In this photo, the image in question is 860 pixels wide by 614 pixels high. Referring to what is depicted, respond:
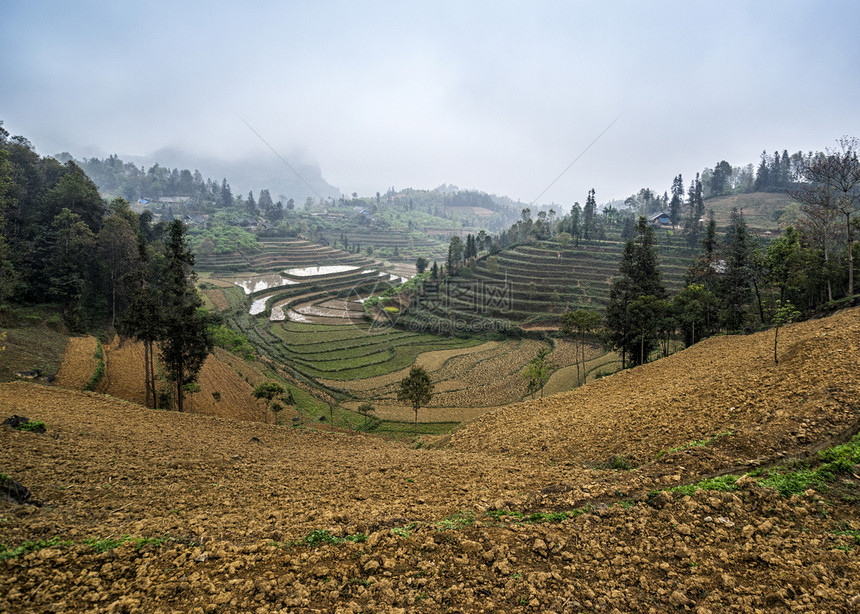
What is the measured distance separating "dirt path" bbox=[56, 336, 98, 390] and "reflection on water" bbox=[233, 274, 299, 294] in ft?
126

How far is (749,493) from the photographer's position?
17.5 feet

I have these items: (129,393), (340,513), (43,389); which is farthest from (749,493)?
(129,393)

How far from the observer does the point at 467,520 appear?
588 centimetres

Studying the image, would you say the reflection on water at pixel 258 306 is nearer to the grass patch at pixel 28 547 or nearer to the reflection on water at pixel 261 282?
the reflection on water at pixel 261 282

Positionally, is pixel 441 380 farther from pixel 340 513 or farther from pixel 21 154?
pixel 21 154

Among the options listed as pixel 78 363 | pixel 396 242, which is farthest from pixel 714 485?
pixel 396 242

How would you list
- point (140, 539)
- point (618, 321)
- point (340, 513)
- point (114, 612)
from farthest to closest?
point (618, 321) → point (340, 513) → point (140, 539) → point (114, 612)

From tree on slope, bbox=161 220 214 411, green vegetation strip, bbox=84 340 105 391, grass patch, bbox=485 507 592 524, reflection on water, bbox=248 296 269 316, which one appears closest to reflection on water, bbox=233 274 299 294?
reflection on water, bbox=248 296 269 316

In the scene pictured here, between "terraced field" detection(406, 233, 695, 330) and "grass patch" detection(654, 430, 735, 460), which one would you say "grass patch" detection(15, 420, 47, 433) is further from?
"terraced field" detection(406, 233, 695, 330)

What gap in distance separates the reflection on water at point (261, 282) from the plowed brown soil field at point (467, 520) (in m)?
55.5

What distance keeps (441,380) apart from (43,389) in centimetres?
2336

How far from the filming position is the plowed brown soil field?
13.5 feet

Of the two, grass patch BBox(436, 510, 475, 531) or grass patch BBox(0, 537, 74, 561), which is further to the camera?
grass patch BBox(436, 510, 475, 531)

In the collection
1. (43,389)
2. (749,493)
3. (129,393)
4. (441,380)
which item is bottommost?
(441,380)
